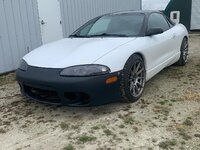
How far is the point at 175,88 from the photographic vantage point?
5145 millimetres

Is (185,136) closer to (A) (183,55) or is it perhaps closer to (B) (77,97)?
(B) (77,97)

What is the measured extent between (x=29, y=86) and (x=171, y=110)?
204cm

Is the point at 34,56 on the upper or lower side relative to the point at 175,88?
upper

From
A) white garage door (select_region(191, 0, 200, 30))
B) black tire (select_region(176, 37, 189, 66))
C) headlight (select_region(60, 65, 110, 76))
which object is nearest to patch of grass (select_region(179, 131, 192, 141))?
headlight (select_region(60, 65, 110, 76))

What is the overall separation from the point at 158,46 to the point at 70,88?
1.97 m

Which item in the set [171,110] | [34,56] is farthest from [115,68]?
[34,56]

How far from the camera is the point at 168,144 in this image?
331 cm

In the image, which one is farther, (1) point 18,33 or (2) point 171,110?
(1) point 18,33

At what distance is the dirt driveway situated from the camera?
3412 mm

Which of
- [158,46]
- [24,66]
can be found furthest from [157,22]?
[24,66]

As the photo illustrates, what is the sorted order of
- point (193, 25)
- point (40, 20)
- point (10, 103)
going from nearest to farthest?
point (10, 103)
point (40, 20)
point (193, 25)

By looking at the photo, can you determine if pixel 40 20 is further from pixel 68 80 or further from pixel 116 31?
pixel 68 80

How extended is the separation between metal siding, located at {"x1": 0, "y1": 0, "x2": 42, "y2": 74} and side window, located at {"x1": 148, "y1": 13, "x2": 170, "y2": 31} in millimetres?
3258

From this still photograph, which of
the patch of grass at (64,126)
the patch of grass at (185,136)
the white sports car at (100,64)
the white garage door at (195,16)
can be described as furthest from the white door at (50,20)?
the white garage door at (195,16)
